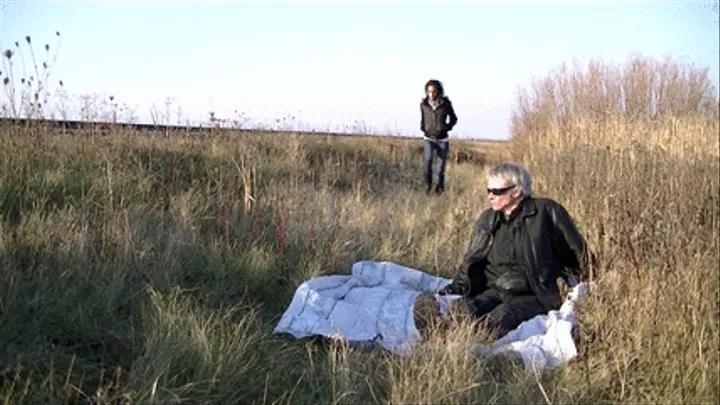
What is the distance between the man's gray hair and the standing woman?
5.94m

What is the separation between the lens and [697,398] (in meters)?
2.96

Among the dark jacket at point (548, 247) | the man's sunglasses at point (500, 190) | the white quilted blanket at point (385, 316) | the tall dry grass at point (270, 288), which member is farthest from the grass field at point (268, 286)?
the man's sunglasses at point (500, 190)

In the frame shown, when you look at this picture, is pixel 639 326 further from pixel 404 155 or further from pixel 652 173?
pixel 404 155

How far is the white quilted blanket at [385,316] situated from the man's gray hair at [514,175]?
2.79 feet

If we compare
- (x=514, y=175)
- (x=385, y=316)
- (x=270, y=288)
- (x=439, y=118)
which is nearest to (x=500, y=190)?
(x=514, y=175)

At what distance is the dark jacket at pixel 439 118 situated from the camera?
10.5 m

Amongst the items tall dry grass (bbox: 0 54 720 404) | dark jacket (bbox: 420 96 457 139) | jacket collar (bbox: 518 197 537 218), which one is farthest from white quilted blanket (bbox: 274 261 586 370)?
dark jacket (bbox: 420 96 457 139)

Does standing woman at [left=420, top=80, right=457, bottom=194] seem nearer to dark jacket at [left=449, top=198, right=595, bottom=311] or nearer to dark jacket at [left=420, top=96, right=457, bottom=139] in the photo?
dark jacket at [left=420, top=96, right=457, bottom=139]

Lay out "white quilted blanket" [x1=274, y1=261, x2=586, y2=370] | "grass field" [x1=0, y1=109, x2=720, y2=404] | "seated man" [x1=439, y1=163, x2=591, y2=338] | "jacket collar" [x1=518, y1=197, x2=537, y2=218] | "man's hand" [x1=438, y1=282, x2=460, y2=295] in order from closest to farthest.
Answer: "grass field" [x1=0, y1=109, x2=720, y2=404], "white quilted blanket" [x1=274, y1=261, x2=586, y2=370], "seated man" [x1=439, y1=163, x2=591, y2=338], "jacket collar" [x1=518, y1=197, x2=537, y2=218], "man's hand" [x1=438, y1=282, x2=460, y2=295]

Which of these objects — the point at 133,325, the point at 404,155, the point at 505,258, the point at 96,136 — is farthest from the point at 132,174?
the point at 404,155

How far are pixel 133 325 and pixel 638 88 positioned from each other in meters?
4.87

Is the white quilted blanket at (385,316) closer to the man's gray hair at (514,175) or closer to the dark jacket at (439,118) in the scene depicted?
the man's gray hair at (514,175)

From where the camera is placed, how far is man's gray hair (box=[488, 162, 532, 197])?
4.62 metres

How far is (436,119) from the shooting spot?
417 inches
